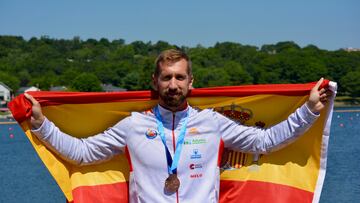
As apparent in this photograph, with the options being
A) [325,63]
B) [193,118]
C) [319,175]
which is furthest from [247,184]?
[325,63]

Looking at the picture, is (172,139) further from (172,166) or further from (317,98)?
(317,98)

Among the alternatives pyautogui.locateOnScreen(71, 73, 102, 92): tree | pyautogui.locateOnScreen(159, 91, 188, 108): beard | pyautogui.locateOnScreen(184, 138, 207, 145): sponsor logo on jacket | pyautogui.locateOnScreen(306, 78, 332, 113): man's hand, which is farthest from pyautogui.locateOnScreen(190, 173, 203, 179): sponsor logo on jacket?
pyautogui.locateOnScreen(71, 73, 102, 92): tree

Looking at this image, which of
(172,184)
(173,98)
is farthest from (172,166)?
(173,98)

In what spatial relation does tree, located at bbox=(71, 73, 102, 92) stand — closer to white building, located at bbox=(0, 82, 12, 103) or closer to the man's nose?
white building, located at bbox=(0, 82, 12, 103)

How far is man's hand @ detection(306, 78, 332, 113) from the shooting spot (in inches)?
177

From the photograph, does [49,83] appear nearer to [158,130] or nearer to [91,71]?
[91,71]

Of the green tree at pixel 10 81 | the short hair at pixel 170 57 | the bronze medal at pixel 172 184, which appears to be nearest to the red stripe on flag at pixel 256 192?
the bronze medal at pixel 172 184

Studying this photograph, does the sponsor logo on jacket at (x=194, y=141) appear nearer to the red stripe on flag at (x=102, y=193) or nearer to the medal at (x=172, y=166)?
the medal at (x=172, y=166)

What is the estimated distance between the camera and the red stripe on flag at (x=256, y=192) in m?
4.96

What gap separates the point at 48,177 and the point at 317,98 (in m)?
17.1

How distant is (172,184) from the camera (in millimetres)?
4332

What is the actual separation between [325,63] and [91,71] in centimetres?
3876

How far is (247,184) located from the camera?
502 centimetres

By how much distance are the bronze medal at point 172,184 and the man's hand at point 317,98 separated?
3.45ft
